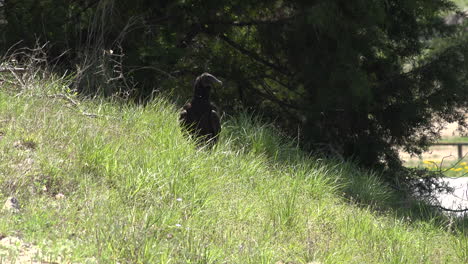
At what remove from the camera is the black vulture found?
22.5 feet

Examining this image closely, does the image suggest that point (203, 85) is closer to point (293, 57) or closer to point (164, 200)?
point (164, 200)

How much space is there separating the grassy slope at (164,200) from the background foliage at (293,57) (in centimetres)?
124

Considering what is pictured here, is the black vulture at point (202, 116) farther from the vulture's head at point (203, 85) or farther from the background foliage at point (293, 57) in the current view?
the background foliage at point (293, 57)

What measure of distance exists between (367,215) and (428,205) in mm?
2414

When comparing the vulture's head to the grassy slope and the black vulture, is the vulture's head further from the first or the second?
the grassy slope

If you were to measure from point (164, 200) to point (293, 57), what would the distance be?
446 centimetres

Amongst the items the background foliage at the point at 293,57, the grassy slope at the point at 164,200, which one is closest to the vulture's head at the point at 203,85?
the grassy slope at the point at 164,200

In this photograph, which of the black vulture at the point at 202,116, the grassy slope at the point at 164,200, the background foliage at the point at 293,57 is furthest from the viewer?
the background foliage at the point at 293,57

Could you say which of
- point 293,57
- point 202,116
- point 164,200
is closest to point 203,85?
point 202,116

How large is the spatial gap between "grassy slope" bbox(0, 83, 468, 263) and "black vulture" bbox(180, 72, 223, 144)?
0.17 meters

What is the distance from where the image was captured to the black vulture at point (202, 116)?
270 inches

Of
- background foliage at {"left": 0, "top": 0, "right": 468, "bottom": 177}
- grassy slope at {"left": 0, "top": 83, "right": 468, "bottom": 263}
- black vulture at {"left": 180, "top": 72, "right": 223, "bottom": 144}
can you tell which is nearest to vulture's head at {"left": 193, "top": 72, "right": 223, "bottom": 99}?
black vulture at {"left": 180, "top": 72, "right": 223, "bottom": 144}

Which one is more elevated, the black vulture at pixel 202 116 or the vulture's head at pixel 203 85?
the vulture's head at pixel 203 85

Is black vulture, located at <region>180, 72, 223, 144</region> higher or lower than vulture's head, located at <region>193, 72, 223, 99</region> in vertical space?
lower
